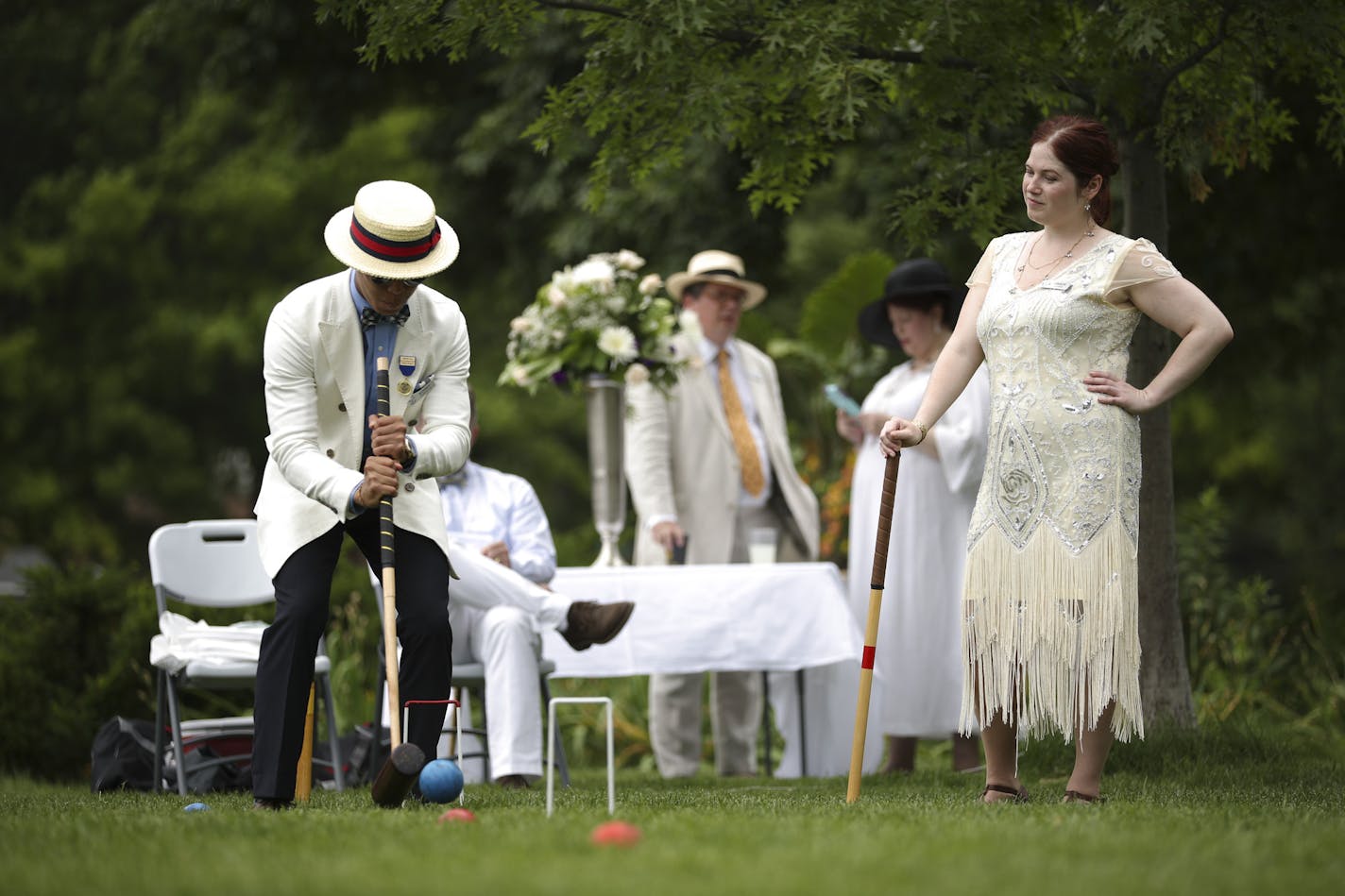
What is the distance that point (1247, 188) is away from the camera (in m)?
10.2

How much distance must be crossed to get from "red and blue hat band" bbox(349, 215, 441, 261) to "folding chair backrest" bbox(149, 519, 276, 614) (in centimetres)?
200

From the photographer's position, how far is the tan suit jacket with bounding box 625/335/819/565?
7.95 metres

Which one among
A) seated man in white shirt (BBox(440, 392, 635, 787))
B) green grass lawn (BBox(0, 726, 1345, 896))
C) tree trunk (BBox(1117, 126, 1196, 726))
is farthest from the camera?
tree trunk (BBox(1117, 126, 1196, 726))

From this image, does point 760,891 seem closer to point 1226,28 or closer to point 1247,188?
point 1226,28

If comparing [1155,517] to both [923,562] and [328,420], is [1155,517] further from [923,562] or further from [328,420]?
[328,420]

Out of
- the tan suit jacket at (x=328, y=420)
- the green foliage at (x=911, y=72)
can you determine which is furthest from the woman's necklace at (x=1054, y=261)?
the tan suit jacket at (x=328, y=420)

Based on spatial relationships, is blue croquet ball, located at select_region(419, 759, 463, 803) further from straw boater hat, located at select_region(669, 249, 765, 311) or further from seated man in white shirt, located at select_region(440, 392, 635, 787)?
straw boater hat, located at select_region(669, 249, 765, 311)

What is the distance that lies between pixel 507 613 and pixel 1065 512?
2.44 metres

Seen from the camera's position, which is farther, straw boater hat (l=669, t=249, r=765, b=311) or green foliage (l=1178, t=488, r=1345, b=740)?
green foliage (l=1178, t=488, r=1345, b=740)

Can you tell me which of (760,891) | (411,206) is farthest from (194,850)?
(411,206)

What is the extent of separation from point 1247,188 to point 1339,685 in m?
3.15

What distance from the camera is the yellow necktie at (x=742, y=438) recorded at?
8.05m

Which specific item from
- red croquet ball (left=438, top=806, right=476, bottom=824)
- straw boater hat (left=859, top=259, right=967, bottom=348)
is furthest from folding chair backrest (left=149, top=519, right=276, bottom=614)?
straw boater hat (left=859, top=259, right=967, bottom=348)

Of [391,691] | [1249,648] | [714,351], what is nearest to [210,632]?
[391,691]
